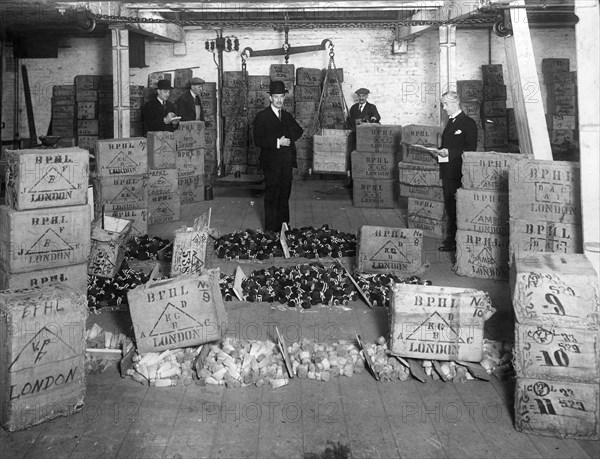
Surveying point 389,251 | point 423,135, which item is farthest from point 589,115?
point 423,135

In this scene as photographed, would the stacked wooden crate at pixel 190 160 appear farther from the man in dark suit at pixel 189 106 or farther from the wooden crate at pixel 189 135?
the man in dark suit at pixel 189 106

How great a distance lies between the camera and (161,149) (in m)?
9.40

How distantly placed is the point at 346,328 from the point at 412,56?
1038cm

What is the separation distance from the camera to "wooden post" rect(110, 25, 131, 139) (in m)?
11.6

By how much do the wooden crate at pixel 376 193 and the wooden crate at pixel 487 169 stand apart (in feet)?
12.3

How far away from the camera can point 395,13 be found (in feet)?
46.2

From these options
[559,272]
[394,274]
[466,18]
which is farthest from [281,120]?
[559,272]

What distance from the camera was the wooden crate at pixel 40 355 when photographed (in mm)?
3508

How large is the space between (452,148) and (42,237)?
4.40 metres

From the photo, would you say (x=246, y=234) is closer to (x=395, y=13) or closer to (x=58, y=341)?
(x=58, y=341)

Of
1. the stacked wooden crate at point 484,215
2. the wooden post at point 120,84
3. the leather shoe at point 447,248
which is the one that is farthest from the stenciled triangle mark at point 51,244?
the wooden post at point 120,84

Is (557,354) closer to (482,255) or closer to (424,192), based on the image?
(482,255)

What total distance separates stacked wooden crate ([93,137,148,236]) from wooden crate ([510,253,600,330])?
17.0 ft

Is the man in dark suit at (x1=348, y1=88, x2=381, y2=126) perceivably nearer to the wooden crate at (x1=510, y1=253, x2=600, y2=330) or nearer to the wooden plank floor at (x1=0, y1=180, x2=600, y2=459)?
the wooden plank floor at (x1=0, y1=180, x2=600, y2=459)
